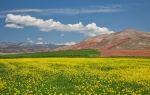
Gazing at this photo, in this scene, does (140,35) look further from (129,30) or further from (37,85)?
(37,85)

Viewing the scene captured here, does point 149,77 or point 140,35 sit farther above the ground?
point 140,35

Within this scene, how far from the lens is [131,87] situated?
1074 inches

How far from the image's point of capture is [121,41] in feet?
516

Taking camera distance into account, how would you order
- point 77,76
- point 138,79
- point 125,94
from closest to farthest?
point 125,94
point 138,79
point 77,76

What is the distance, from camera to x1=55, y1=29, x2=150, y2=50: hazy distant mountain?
149 m

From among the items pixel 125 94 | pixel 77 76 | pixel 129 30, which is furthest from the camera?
pixel 129 30

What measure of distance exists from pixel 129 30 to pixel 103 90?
6196 inches

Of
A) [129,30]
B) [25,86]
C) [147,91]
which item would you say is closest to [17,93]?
[25,86]

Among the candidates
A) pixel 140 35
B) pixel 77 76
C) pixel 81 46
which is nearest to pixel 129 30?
pixel 140 35

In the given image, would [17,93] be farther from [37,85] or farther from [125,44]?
[125,44]

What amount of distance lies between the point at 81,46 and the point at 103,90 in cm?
14826

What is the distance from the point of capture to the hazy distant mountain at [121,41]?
488 feet

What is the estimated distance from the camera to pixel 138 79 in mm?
31562

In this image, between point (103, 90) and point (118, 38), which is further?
point (118, 38)
